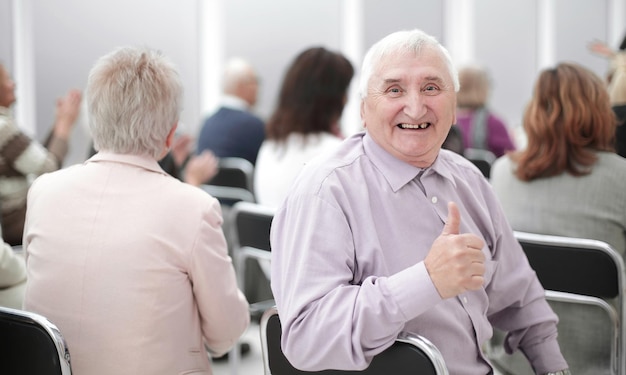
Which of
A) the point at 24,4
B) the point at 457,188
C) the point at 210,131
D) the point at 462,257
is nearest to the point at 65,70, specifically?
the point at 24,4

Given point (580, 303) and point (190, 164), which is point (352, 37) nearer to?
point (190, 164)

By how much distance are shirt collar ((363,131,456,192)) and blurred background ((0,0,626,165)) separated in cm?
380

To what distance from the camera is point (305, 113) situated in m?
3.24

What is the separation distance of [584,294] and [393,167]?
95 cm

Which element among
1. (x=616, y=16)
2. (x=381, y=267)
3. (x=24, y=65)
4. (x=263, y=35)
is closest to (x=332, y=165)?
(x=381, y=267)

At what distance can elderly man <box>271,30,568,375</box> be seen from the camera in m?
1.35

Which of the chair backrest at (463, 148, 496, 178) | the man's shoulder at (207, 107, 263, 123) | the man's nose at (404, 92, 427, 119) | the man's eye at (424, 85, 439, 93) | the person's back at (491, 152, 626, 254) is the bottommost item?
the chair backrest at (463, 148, 496, 178)

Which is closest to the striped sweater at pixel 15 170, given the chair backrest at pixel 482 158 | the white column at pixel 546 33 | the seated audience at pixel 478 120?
the chair backrest at pixel 482 158

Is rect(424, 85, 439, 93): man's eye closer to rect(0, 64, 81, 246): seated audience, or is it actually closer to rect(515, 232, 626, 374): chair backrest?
rect(515, 232, 626, 374): chair backrest

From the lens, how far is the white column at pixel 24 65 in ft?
17.4

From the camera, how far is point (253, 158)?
4.55 metres

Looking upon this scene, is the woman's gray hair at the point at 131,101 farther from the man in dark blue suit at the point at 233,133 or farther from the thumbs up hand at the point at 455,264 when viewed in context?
the man in dark blue suit at the point at 233,133


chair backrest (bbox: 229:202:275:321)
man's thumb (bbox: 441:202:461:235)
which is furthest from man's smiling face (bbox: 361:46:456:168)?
chair backrest (bbox: 229:202:275:321)

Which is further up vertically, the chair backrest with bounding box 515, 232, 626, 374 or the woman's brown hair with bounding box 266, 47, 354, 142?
the woman's brown hair with bounding box 266, 47, 354, 142
